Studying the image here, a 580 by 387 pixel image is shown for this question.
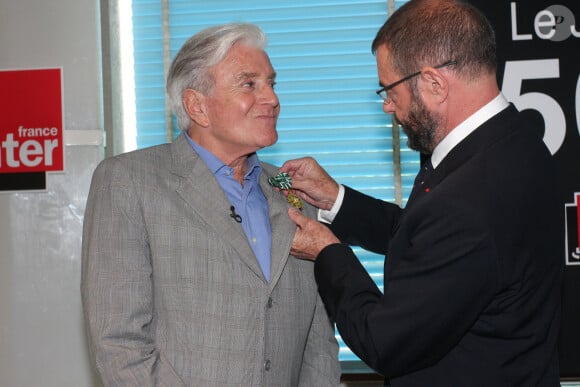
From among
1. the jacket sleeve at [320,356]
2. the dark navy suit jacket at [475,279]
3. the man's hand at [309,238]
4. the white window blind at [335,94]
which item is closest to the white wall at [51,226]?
the white window blind at [335,94]

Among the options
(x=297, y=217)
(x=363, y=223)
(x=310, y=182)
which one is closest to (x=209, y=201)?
(x=297, y=217)

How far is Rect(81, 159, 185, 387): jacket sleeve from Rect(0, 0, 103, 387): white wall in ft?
5.82

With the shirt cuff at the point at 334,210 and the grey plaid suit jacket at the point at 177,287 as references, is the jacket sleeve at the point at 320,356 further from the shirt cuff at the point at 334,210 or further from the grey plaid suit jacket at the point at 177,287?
the shirt cuff at the point at 334,210

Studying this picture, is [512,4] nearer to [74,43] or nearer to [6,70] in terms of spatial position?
[74,43]

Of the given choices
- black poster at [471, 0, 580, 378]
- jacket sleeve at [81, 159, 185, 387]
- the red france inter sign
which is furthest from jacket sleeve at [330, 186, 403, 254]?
the red france inter sign

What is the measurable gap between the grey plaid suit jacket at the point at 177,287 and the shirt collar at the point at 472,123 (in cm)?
56

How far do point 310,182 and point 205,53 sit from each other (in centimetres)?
64

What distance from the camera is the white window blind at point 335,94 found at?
13.3 ft

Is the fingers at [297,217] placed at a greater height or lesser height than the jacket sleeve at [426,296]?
greater

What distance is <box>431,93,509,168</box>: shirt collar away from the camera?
201 cm

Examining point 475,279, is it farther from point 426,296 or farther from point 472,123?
point 472,123

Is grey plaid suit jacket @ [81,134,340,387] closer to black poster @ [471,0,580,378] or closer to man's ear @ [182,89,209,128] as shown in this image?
man's ear @ [182,89,209,128]

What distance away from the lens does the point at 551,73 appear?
11.3 feet

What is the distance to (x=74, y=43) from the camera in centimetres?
387
